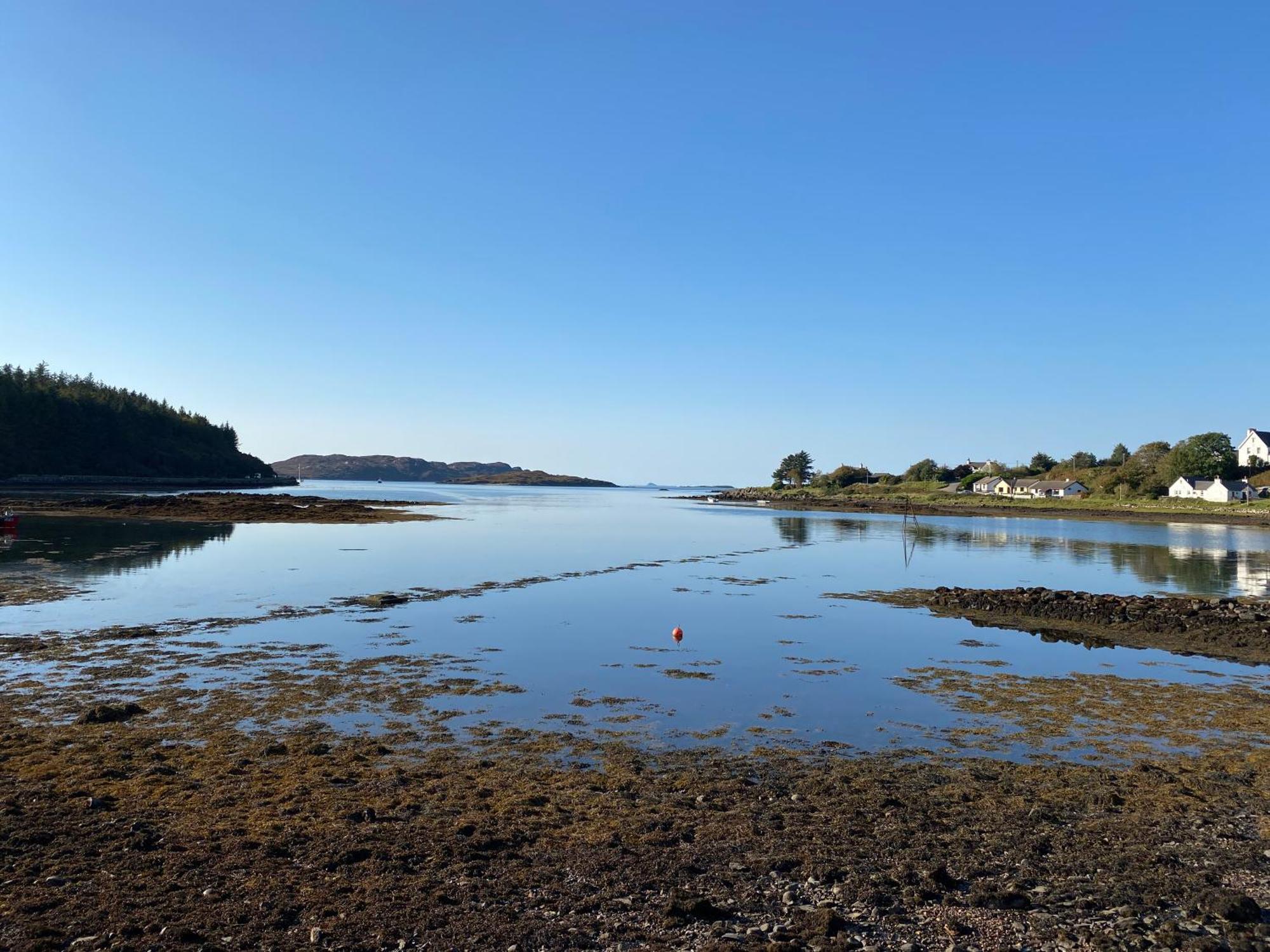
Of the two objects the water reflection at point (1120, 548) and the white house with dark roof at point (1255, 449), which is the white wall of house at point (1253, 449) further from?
the water reflection at point (1120, 548)

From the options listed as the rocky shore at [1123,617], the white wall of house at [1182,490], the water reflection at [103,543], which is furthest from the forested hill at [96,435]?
the white wall of house at [1182,490]

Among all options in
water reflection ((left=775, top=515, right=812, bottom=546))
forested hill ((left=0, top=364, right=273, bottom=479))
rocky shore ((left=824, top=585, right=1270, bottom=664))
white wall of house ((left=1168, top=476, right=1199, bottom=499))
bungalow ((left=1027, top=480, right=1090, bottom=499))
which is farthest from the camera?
bungalow ((left=1027, top=480, right=1090, bottom=499))

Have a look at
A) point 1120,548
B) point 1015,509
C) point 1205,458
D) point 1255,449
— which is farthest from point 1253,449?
point 1120,548

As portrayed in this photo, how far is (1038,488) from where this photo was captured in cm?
14312

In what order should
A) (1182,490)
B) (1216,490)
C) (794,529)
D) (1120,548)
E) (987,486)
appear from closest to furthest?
(1120,548)
(794,529)
(1216,490)
(1182,490)
(987,486)

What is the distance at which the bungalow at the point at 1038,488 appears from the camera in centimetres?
13650

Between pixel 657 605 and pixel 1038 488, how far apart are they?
137 metres

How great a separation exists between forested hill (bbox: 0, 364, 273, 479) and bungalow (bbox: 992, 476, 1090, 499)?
163m

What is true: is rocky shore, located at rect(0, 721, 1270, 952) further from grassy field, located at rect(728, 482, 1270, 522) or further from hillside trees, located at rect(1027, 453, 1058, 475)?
hillside trees, located at rect(1027, 453, 1058, 475)

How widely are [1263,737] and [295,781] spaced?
1460 centimetres

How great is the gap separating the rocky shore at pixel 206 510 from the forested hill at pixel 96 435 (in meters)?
53.0

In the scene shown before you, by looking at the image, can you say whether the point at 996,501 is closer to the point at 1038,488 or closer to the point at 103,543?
the point at 1038,488

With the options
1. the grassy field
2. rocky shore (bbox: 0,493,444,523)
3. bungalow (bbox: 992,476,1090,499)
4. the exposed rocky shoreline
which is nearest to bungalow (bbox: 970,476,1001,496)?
bungalow (bbox: 992,476,1090,499)

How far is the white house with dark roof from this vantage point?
428 feet
